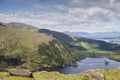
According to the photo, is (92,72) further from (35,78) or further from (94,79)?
(35,78)

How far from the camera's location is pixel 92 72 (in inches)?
4665

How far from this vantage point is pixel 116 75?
134 meters

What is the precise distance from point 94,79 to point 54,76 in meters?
19.2

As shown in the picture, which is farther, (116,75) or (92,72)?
(116,75)

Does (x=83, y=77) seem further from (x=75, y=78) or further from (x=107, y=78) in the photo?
(x=107, y=78)

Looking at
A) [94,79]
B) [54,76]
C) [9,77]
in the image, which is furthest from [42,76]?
[94,79]

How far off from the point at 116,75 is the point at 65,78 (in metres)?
30.8

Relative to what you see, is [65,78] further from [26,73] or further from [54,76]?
[26,73]

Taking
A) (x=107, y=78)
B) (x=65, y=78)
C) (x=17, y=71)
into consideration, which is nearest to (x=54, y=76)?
(x=65, y=78)

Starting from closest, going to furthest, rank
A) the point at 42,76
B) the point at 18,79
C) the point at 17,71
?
1. the point at 18,79
2. the point at 17,71
3. the point at 42,76

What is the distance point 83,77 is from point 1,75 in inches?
1462

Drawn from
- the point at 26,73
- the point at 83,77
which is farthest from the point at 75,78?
the point at 26,73

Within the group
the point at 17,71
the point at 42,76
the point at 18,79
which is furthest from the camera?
the point at 42,76

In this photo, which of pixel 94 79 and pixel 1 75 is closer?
pixel 94 79
